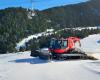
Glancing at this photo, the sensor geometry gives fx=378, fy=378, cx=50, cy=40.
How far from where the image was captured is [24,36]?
114750 mm

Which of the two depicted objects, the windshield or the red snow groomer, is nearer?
the red snow groomer

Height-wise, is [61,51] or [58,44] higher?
[58,44]

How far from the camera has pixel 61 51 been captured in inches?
1366

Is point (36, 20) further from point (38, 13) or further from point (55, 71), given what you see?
point (55, 71)

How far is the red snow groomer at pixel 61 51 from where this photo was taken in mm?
33259

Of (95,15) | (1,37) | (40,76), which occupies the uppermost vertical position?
(95,15)

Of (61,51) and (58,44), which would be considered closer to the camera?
(61,51)

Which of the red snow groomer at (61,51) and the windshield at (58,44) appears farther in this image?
the windshield at (58,44)

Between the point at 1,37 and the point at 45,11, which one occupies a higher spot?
the point at 45,11

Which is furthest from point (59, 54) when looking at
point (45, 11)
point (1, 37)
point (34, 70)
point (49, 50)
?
point (45, 11)

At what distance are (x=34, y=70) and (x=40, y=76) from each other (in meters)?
3.24

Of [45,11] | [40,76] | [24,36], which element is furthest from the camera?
[45,11]

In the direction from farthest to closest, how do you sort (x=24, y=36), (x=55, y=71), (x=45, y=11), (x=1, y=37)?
(x=45, y=11), (x=24, y=36), (x=1, y=37), (x=55, y=71)

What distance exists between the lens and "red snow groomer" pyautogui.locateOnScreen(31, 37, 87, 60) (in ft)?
109
